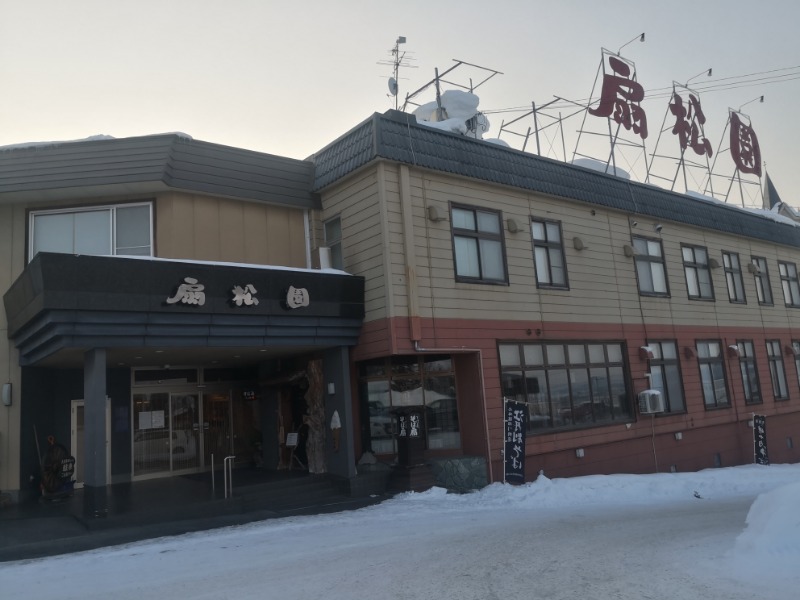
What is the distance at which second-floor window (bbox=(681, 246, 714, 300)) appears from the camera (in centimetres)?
1916

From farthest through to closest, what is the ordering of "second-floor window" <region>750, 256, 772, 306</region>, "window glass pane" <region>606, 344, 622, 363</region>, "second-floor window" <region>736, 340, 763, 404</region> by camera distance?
"second-floor window" <region>750, 256, 772, 306</region> → "second-floor window" <region>736, 340, 763, 404</region> → "window glass pane" <region>606, 344, 622, 363</region>

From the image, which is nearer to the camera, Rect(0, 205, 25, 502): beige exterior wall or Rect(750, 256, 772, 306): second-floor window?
Rect(0, 205, 25, 502): beige exterior wall

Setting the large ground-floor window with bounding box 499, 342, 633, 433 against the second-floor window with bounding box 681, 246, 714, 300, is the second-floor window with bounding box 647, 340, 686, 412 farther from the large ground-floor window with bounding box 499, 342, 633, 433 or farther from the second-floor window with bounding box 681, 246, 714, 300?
the second-floor window with bounding box 681, 246, 714, 300

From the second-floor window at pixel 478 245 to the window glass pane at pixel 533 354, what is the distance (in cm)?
156

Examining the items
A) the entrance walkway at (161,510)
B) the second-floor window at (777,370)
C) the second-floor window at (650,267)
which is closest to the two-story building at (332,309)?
the second-floor window at (650,267)

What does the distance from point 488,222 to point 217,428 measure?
8.23 metres

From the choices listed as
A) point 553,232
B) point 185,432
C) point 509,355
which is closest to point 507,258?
point 553,232

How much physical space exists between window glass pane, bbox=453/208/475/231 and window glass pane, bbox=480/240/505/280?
461mm

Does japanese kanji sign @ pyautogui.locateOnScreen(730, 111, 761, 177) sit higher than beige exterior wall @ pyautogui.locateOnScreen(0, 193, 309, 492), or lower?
higher

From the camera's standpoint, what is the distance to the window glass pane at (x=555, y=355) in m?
14.8

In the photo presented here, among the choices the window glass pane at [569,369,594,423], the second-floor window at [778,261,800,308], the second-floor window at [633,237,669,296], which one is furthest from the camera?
the second-floor window at [778,261,800,308]

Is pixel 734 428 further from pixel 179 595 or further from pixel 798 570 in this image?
pixel 179 595

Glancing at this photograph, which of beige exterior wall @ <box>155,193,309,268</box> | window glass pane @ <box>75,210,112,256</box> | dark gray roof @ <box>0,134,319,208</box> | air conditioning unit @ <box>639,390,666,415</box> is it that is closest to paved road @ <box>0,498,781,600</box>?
air conditioning unit @ <box>639,390,666,415</box>

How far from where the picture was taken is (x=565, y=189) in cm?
1591
